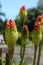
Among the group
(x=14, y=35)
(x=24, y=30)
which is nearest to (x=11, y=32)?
(x=14, y=35)

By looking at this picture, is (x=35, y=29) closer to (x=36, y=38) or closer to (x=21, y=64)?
(x=36, y=38)

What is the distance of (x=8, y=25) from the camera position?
1022mm

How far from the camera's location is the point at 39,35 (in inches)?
44.6

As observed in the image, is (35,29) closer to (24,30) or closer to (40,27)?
(40,27)

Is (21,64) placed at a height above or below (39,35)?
below

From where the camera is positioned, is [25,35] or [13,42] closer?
[13,42]

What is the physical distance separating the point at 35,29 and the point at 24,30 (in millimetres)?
139

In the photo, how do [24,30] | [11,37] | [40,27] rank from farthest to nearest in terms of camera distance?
[24,30]
[40,27]
[11,37]

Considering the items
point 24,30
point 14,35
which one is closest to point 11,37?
point 14,35

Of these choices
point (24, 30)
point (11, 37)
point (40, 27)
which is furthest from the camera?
point (24, 30)

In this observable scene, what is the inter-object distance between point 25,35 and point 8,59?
22 cm

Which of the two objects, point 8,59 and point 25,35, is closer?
point 8,59

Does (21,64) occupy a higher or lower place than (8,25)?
lower

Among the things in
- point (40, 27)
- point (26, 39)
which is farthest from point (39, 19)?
point (26, 39)
